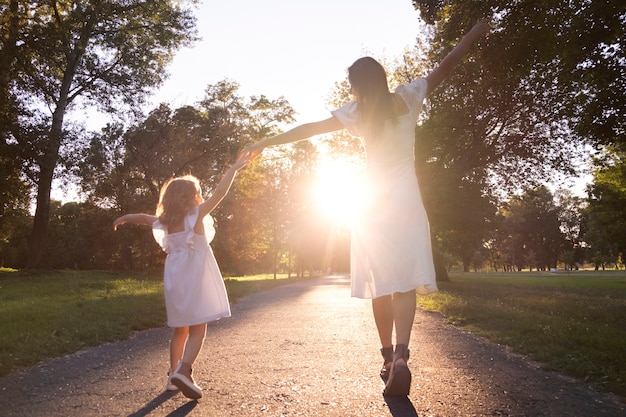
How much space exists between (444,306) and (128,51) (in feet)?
68.6

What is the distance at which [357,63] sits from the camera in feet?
12.4

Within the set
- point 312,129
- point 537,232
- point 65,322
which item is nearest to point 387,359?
point 312,129

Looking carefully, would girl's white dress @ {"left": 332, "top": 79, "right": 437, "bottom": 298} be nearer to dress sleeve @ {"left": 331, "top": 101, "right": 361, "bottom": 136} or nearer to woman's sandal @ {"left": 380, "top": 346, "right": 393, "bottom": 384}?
dress sleeve @ {"left": 331, "top": 101, "right": 361, "bottom": 136}

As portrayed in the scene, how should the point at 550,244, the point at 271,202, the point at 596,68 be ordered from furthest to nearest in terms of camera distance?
the point at 550,244 < the point at 271,202 < the point at 596,68

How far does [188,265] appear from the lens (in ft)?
13.7

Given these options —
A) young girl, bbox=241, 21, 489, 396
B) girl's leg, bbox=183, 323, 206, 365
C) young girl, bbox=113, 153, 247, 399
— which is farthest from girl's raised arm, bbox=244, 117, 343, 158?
girl's leg, bbox=183, 323, 206, 365

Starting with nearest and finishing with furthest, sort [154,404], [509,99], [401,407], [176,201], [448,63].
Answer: [401,407] → [154,404] → [448,63] → [176,201] → [509,99]

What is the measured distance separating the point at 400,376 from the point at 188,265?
1913mm

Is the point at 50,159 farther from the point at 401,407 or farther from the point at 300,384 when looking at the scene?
the point at 401,407

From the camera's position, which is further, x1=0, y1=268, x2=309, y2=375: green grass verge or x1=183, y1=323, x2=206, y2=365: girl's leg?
x1=0, y1=268, x2=309, y2=375: green grass verge

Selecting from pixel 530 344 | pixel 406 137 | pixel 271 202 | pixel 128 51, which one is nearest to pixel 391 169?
pixel 406 137

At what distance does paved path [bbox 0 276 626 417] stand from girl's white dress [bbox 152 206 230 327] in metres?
0.58

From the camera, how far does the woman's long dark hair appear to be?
12.2 ft

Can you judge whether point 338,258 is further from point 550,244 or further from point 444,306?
point 444,306
